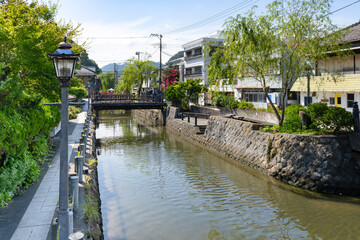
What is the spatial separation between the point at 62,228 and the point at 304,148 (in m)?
11.8

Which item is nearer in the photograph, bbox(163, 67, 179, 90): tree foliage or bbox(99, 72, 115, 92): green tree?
bbox(163, 67, 179, 90): tree foliage

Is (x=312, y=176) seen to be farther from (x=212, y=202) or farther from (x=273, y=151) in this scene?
(x=212, y=202)

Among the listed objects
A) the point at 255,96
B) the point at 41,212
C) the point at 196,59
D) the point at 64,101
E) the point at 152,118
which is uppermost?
the point at 196,59

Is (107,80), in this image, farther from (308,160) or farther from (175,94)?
(308,160)

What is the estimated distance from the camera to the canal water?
10.1 meters

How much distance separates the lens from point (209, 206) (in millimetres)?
12219

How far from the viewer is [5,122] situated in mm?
7762

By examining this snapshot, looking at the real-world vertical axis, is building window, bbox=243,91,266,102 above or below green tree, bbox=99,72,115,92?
below

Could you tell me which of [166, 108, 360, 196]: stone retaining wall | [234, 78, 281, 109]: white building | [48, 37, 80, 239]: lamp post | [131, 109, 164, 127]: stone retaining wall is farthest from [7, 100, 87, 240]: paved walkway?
[131, 109, 164, 127]: stone retaining wall

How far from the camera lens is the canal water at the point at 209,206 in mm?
10055

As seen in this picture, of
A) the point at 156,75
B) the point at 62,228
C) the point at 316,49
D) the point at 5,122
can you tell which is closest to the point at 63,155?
the point at 62,228

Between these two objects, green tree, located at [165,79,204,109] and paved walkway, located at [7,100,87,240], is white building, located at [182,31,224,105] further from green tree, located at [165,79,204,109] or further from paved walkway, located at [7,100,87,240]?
paved walkway, located at [7,100,87,240]

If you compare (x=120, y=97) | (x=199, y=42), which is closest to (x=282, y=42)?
(x=120, y=97)

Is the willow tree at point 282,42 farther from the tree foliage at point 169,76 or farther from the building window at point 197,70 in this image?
the tree foliage at point 169,76
